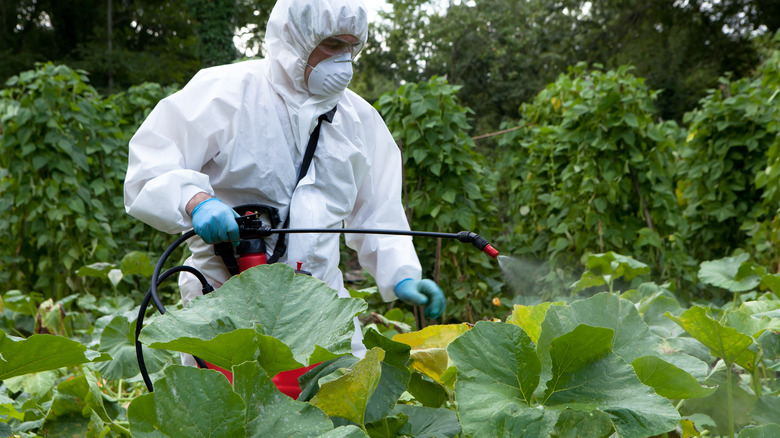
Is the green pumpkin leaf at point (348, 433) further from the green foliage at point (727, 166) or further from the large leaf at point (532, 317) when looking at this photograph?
the green foliage at point (727, 166)

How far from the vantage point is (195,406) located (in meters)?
0.59

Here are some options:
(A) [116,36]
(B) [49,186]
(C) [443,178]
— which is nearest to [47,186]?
(B) [49,186]

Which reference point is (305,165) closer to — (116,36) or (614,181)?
(614,181)

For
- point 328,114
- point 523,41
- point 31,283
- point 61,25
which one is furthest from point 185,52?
point 328,114

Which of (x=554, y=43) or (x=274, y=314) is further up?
(x=554, y=43)

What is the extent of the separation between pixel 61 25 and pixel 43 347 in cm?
1964

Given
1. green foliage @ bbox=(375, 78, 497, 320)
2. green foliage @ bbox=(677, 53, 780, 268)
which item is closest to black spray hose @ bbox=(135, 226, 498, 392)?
green foliage @ bbox=(375, 78, 497, 320)

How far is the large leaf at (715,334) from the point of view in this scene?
34.0 inches

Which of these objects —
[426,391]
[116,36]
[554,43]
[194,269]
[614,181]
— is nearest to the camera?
[426,391]

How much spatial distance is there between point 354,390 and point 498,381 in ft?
0.49

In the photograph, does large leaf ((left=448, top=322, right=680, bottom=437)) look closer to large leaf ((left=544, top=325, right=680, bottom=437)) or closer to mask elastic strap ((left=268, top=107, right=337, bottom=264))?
large leaf ((left=544, top=325, right=680, bottom=437))

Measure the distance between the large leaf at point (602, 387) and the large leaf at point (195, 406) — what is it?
318mm

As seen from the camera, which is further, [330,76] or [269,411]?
[330,76]

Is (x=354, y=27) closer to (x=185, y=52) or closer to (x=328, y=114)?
(x=328, y=114)
